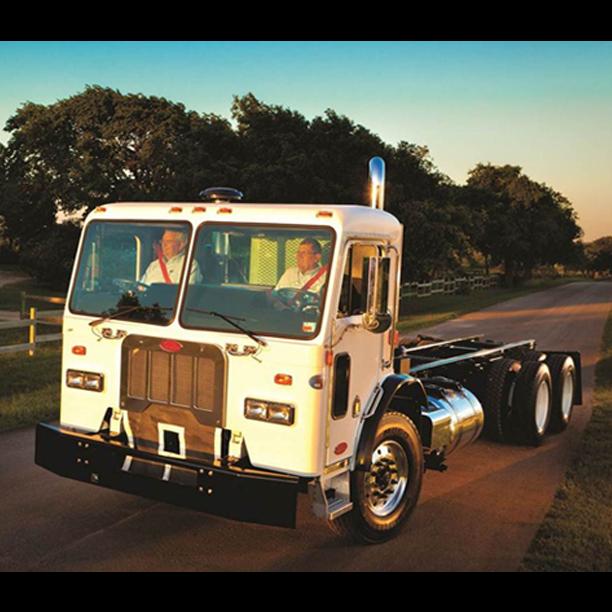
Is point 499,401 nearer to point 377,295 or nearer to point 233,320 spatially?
point 377,295

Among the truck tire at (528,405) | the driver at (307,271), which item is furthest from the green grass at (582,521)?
the driver at (307,271)

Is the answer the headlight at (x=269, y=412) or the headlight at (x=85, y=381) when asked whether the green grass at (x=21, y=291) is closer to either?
the headlight at (x=85, y=381)

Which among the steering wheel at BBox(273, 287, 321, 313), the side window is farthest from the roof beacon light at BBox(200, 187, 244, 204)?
the side window

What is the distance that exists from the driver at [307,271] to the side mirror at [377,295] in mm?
340

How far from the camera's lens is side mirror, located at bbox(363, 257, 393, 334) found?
5.20 m

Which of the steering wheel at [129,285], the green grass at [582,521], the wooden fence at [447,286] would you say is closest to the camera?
the green grass at [582,521]

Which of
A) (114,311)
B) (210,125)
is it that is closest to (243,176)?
(210,125)

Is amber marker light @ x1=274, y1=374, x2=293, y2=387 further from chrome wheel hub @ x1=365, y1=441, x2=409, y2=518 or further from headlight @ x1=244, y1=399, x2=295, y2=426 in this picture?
chrome wheel hub @ x1=365, y1=441, x2=409, y2=518

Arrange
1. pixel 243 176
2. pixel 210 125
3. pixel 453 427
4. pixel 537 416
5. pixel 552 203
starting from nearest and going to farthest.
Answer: pixel 453 427 < pixel 537 416 < pixel 243 176 < pixel 210 125 < pixel 552 203

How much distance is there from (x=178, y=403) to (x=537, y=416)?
17.4ft

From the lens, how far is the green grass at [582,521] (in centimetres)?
548

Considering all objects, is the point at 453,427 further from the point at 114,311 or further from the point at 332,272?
the point at 114,311

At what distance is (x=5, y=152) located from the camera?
38.5 meters

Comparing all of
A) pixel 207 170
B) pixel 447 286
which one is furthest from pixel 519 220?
pixel 207 170
